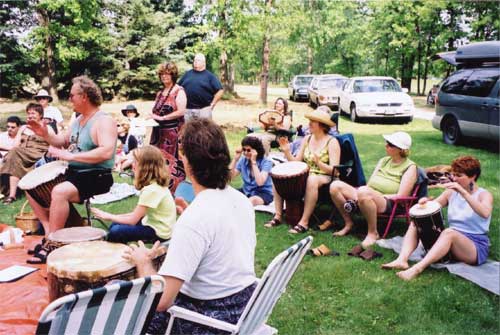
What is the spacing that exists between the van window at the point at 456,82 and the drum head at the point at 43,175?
9.12 m

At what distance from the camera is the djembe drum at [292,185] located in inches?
214

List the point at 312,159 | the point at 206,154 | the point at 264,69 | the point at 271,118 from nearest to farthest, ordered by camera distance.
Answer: the point at 206,154, the point at 312,159, the point at 271,118, the point at 264,69

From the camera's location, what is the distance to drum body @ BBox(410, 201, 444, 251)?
4.29 m

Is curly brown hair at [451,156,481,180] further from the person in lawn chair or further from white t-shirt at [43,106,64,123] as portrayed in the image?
white t-shirt at [43,106,64,123]

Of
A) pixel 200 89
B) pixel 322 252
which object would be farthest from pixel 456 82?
pixel 322 252

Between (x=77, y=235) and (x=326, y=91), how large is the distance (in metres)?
16.8

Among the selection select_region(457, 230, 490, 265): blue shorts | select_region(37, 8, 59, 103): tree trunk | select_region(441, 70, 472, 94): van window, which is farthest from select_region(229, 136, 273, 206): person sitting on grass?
select_region(37, 8, 59, 103): tree trunk

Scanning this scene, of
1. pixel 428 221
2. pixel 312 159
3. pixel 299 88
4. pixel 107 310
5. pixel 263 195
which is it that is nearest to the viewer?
pixel 107 310

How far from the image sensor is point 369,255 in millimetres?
4703

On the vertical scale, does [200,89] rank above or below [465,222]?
above

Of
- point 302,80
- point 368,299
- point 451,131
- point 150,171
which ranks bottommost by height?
Result: point 368,299

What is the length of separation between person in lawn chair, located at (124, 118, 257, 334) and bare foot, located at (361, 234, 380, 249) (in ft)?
9.26

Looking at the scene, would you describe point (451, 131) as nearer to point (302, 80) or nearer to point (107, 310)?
point (107, 310)

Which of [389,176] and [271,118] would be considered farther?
[271,118]
